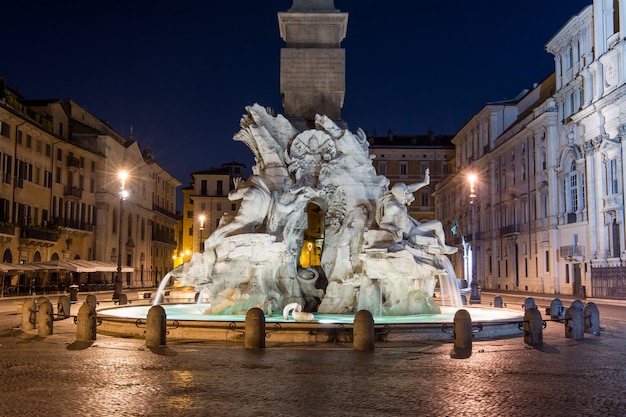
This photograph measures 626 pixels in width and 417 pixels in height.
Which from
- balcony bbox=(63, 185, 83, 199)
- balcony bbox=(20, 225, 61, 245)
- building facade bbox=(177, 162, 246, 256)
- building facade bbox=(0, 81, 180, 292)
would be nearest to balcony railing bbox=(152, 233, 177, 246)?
building facade bbox=(0, 81, 180, 292)

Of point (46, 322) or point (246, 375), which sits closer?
point (246, 375)

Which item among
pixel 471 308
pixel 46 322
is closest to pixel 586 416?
pixel 46 322

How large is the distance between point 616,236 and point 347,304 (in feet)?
96.8

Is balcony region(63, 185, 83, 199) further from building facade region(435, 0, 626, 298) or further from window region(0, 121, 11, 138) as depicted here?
building facade region(435, 0, 626, 298)

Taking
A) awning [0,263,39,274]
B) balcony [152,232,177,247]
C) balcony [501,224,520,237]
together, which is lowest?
awning [0,263,39,274]

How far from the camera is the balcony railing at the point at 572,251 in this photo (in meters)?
45.1

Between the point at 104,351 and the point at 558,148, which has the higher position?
the point at 558,148

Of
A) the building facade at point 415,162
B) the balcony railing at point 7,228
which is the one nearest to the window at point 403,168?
the building facade at point 415,162

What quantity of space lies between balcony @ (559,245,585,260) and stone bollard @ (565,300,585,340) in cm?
3190

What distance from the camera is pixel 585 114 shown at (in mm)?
44062

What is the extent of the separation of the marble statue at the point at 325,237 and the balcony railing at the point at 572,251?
30.1 m

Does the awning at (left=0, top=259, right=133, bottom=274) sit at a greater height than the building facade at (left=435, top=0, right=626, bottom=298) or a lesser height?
lesser

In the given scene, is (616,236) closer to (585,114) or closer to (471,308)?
(585,114)

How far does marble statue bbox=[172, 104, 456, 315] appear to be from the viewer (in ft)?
55.7
